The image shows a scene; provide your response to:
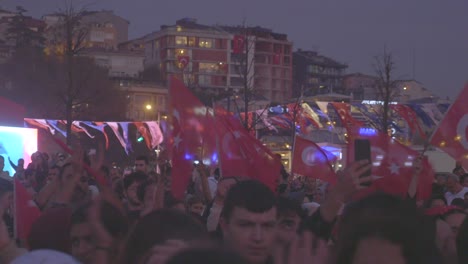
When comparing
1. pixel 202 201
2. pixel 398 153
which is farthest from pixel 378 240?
pixel 202 201

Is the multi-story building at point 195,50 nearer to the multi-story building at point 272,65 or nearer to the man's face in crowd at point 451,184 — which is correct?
the multi-story building at point 272,65

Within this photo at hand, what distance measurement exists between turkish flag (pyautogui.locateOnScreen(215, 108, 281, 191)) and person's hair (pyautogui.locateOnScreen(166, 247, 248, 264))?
6.08 metres

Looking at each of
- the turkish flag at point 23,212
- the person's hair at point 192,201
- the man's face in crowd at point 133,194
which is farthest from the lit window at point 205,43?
the turkish flag at point 23,212

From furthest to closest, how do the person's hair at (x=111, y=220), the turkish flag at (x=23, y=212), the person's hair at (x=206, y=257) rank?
1. the turkish flag at (x=23, y=212)
2. the person's hair at (x=111, y=220)
3. the person's hair at (x=206, y=257)

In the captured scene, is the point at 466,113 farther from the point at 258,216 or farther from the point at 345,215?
the point at 345,215

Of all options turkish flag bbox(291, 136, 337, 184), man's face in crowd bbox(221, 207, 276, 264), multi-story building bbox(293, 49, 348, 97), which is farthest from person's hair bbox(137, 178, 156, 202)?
multi-story building bbox(293, 49, 348, 97)

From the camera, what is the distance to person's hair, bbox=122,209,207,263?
3110mm

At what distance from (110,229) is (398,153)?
406 centimetres

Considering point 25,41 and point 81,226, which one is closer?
point 81,226

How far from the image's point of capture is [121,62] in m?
87.4

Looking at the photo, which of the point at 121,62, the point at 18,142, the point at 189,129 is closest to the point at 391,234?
the point at 189,129

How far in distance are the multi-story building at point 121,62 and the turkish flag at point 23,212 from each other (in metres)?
78.5

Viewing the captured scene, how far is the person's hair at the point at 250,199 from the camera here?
4252 mm

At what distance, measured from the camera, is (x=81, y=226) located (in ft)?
13.2
